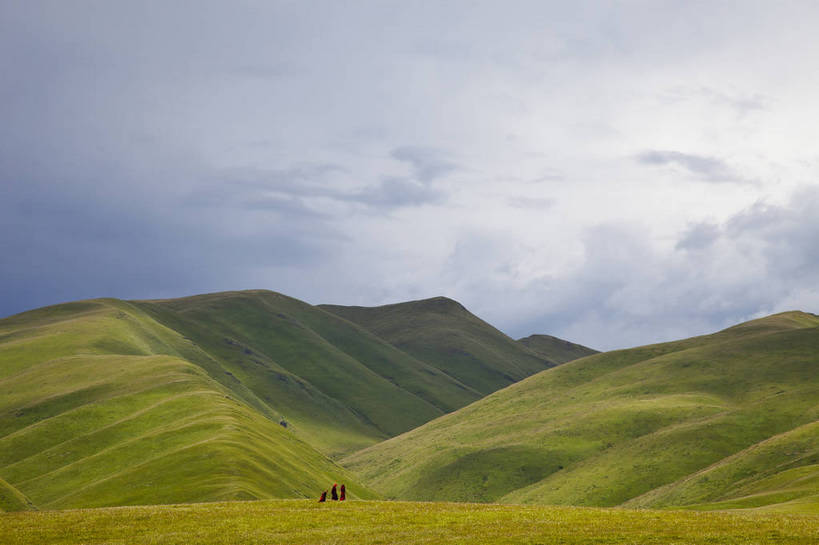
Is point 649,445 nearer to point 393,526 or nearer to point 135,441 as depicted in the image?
point 135,441

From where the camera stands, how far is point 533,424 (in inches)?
7446

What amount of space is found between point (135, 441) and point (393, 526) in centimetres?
8552

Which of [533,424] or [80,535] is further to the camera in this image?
[533,424]

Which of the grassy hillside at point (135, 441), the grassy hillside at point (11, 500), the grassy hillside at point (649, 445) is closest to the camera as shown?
the grassy hillside at point (11, 500)

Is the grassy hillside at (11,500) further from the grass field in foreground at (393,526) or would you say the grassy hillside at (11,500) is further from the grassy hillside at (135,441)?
the grassy hillside at (135,441)

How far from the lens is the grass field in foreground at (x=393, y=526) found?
131 ft

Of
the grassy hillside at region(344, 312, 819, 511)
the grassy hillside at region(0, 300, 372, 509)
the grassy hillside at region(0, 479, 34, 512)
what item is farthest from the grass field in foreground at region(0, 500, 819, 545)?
the grassy hillside at region(344, 312, 819, 511)

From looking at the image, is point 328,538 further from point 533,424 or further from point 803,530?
point 533,424

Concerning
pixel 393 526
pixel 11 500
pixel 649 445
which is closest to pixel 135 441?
→ pixel 11 500

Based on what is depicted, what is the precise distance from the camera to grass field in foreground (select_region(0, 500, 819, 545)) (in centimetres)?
3994

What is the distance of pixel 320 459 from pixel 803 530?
11423 centimetres

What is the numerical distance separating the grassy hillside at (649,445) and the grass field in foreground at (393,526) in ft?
193

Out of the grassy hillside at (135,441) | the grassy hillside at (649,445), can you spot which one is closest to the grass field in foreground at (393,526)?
the grassy hillside at (135,441)

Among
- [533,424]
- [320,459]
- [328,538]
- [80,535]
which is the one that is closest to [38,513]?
[80,535]
